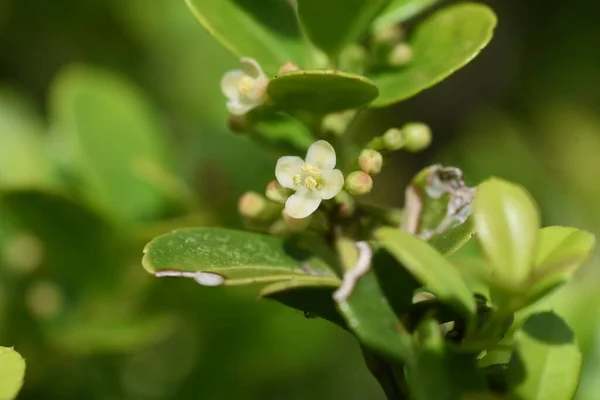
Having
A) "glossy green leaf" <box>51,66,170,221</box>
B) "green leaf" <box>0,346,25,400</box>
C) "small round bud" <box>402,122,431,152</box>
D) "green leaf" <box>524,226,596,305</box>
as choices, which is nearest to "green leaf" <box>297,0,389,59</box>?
"small round bud" <box>402,122,431,152</box>

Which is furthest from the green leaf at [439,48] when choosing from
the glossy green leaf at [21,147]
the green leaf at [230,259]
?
the glossy green leaf at [21,147]

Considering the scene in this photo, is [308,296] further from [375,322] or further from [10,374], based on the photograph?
[10,374]

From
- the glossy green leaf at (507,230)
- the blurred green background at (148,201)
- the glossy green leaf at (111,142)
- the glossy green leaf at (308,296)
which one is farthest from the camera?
the glossy green leaf at (111,142)

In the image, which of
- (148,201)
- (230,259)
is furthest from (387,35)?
(148,201)

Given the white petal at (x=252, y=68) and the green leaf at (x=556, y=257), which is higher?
the white petal at (x=252, y=68)

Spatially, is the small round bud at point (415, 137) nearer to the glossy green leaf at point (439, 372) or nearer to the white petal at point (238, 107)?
the white petal at point (238, 107)

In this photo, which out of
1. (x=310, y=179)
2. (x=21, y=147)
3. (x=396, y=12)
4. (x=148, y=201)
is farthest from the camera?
(x=21, y=147)

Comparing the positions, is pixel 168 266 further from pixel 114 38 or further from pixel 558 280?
pixel 114 38
